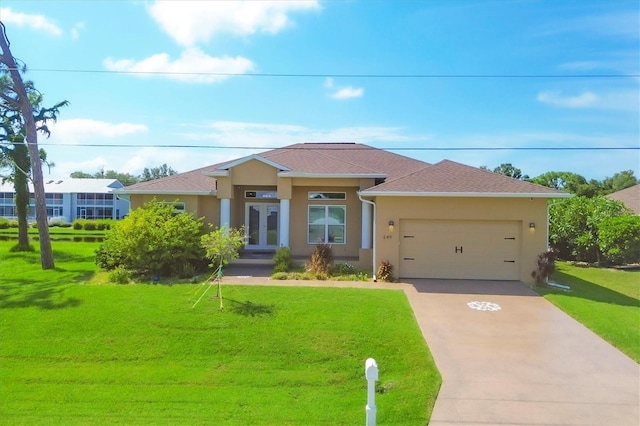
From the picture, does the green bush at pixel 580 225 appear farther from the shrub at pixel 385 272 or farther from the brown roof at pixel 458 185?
the shrub at pixel 385 272

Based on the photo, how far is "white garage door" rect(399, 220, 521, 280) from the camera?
46.1ft

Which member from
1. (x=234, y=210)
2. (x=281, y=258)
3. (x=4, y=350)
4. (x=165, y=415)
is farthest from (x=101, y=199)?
(x=165, y=415)

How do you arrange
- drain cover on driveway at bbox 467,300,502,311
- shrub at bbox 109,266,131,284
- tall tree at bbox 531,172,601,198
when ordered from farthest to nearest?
tall tree at bbox 531,172,601,198 < shrub at bbox 109,266,131,284 < drain cover on driveway at bbox 467,300,502,311

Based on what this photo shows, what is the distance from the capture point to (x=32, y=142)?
16.6 m

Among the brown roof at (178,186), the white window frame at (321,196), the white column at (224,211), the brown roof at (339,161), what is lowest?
the white column at (224,211)

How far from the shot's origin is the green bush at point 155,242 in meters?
14.0

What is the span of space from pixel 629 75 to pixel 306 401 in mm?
12990

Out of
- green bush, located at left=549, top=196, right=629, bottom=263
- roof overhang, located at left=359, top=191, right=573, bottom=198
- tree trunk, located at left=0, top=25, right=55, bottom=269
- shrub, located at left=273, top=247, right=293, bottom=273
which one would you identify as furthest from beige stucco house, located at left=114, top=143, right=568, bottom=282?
green bush, located at left=549, top=196, right=629, bottom=263

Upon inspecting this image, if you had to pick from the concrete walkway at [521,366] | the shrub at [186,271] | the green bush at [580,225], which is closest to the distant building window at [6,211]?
the shrub at [186,271]

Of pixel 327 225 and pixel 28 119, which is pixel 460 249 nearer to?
pixel 327 225

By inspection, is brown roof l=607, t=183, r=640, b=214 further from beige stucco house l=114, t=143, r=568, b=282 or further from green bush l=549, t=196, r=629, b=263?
beige stucco house l=114, t=143, r=568, b=282

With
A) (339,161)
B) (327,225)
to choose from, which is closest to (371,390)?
(327,225)

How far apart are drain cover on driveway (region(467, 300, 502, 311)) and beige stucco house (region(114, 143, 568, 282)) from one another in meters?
3.05

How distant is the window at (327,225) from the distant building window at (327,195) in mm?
396
